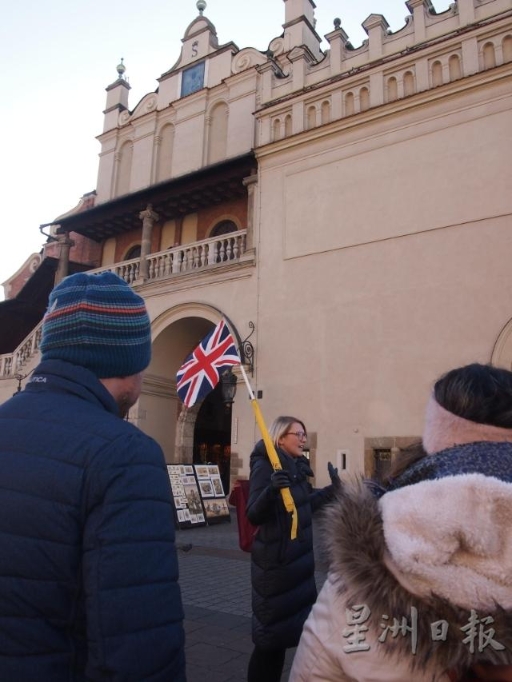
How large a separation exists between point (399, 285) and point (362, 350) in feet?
5.20

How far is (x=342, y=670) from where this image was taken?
1.28 metres

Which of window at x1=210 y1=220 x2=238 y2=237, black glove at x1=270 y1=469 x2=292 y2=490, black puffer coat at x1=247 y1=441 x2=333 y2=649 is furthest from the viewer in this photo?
window at x1=210 y1=220 x2=238 y2=237

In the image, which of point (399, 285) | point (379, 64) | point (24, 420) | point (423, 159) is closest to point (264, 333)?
point (399, 285)

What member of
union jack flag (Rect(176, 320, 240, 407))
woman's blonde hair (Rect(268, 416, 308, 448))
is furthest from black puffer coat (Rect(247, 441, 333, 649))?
union jack flag (Rect(176, 320, 240, 407))

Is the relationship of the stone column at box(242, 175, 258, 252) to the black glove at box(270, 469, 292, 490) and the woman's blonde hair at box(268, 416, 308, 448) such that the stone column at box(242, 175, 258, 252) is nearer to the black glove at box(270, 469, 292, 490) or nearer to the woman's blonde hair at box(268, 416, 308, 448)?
the woman's blonde hair at box(268, 416, 308, 448)

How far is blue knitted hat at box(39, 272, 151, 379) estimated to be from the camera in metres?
1.55

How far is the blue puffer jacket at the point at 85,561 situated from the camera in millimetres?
1201

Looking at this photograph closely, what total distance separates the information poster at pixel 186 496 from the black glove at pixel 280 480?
25.3ft

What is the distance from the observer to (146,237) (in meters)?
15.6

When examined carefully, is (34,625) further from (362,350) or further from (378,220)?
(378,220)

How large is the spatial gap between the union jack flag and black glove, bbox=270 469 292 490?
12.4 ft

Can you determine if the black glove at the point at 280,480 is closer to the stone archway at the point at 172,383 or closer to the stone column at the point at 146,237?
the stone archway at the point at 172,383

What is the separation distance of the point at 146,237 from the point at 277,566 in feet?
44.5

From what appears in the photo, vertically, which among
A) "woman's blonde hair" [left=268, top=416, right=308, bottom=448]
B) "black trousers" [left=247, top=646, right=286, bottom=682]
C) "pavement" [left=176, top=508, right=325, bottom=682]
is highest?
"woman's blonde hair" [left=268, top=416, right=308, bottom=448]
